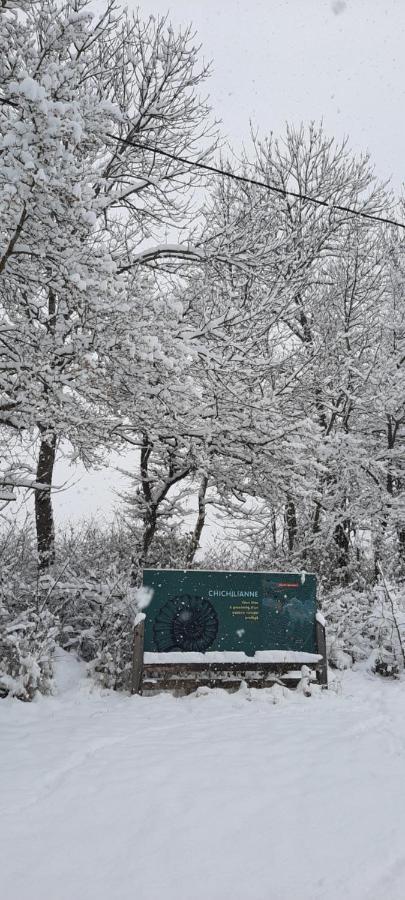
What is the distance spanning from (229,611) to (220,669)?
2.34 ft

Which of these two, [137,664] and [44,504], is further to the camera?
[44,504]

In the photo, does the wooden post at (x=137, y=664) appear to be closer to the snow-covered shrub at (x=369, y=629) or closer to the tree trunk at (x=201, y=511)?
the snow-covered shrub at (x=369, y=629)

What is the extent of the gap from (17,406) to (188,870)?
599cm

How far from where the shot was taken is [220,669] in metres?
7.45

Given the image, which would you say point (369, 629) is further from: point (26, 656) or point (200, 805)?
point (200, 805)

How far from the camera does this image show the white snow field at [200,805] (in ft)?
9.29

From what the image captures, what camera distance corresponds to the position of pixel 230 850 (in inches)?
123

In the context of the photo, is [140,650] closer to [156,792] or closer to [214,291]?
[156,792]

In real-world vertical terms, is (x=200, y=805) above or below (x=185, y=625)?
below

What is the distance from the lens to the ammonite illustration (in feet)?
24.5

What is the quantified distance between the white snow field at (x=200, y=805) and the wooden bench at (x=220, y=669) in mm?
910

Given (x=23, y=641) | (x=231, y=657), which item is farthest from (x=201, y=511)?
(x=23, y=641)

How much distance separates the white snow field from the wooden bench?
0.91 metres

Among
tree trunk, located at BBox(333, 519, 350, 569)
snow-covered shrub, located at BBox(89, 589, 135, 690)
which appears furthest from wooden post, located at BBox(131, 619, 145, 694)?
tree trunk, located at BBox(333, 519, 350, 569)
